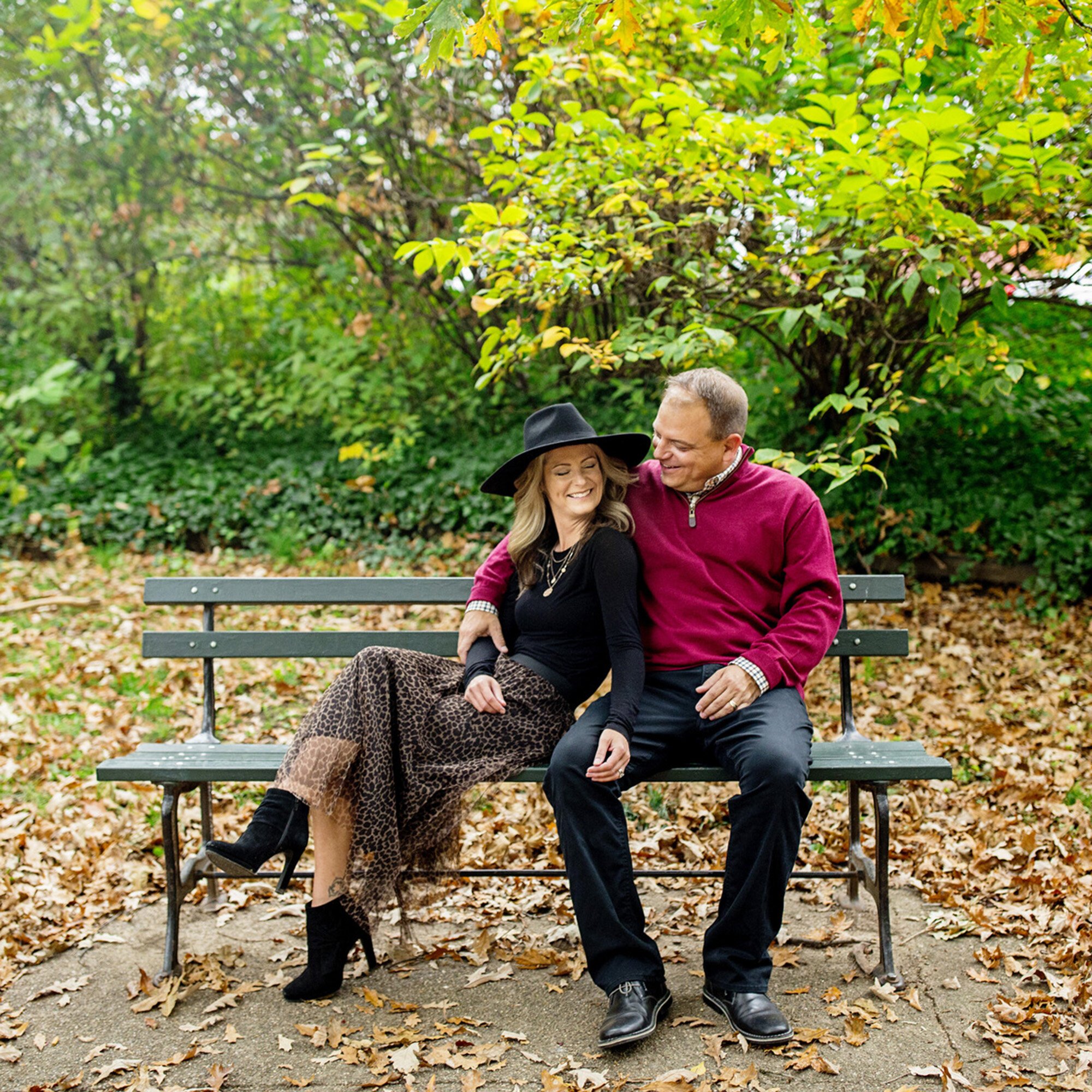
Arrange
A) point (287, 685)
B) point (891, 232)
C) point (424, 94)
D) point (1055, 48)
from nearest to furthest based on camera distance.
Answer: point (1055, 48), point (891, 232), point (287, 685), point (424, 94)

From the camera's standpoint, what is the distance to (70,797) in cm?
444

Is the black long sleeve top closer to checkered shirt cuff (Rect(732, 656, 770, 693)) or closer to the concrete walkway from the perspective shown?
checkered shirt cuff (Rect(732, 656, 770, 693))

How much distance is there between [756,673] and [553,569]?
743 mm

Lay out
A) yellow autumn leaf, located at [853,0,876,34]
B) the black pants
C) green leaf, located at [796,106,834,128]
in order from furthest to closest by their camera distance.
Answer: green leaf, located at [796,106,834,128], the black pants, yellow autumn leaf, located at [853,0,876,34]

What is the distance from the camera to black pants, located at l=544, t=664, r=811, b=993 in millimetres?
2807

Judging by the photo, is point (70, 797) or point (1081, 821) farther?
point (70, 797)

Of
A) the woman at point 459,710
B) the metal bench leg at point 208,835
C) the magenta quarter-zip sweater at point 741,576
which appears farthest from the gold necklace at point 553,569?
the metal bench leg at point 208,835

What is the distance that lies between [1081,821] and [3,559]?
8196mm

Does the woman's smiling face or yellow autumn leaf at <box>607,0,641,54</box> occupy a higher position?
yellow autumn leaf at <box>607,0,641,54</box>

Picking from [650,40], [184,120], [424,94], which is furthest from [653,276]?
[184,120]

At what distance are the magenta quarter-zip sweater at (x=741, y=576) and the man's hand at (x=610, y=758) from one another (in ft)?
1.30

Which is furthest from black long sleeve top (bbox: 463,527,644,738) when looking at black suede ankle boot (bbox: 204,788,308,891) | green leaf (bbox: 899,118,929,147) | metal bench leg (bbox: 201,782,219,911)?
green leaf (bbox: 899,118,929,147)

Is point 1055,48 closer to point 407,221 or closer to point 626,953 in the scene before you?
point 626,953

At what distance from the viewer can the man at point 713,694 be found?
2816 mm
